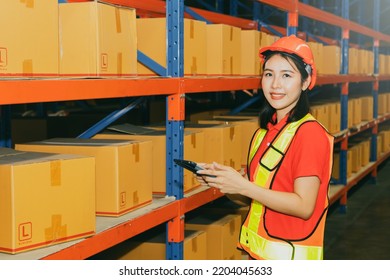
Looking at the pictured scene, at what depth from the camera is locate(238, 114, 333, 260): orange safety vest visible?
261cm

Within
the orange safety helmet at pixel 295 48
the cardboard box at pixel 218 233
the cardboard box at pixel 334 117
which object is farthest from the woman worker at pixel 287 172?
the cardboard box at pixel 334 117

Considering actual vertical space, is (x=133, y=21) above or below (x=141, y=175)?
above

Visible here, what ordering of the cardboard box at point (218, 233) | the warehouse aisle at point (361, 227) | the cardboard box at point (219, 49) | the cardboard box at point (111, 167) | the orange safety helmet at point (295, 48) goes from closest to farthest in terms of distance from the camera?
the orange safety helmet at point (295, 48) → the cardboard box at point (111, 167) → the cardboard box at point (219, 49) → the cardboard box at point (218, 233) → the warehouse aisle at point (361, 227)

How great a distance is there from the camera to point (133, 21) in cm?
323

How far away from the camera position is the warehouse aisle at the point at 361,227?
6.05 metres

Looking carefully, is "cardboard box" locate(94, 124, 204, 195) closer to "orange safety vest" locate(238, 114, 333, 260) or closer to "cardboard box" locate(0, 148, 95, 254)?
"cardboard box" locate(0, 148, 95, 254)

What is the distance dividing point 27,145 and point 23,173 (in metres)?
Result: 0.71

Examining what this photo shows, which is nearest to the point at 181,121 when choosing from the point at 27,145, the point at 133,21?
the point at 133,21

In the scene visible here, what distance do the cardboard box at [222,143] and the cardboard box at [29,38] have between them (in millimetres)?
1750

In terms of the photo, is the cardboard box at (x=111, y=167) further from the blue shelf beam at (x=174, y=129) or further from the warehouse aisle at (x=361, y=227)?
the warehouse aisle at (x=361, y=227)

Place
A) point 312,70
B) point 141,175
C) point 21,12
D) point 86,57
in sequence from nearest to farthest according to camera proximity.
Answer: point 21,12
point 312,70
point 86,57
point 141,175

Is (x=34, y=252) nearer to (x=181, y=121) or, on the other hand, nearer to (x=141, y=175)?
(x=141, y=175)

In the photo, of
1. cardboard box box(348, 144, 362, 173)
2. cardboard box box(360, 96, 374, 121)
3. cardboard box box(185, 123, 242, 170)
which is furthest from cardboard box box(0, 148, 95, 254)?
cardboard box box(360, 96, 374, 121)
